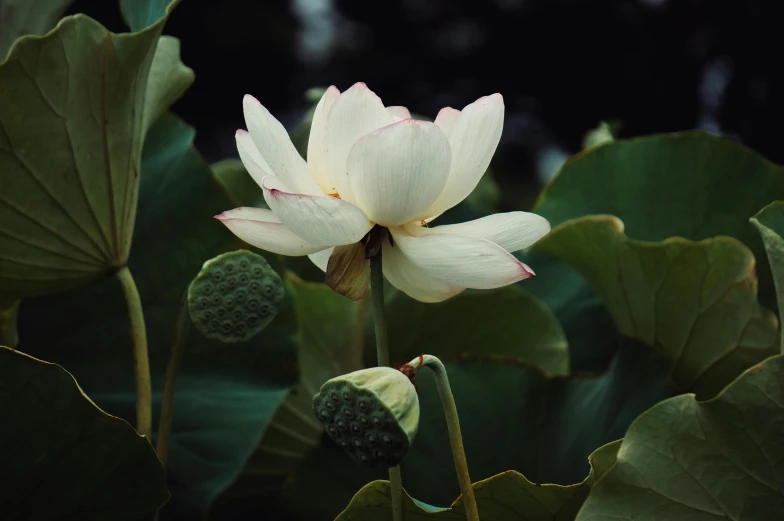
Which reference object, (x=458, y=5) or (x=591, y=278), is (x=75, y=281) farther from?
(x=458, y=5)

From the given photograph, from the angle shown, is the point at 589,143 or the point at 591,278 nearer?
the point at 591,278

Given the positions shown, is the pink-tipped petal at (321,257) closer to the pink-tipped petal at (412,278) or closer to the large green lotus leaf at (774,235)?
the pink-tipped petal at (412,278)

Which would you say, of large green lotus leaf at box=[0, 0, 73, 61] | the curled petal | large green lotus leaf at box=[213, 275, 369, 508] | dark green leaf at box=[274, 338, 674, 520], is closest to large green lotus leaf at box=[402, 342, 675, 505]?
dark green leaf at box=[274, 338, 674, 520]

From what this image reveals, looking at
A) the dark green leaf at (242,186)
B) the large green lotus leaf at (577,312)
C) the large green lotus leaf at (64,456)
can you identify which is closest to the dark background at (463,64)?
the large green lotus leaf at (577,312)

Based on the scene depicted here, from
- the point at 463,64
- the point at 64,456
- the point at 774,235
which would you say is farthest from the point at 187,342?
the point at 463,64

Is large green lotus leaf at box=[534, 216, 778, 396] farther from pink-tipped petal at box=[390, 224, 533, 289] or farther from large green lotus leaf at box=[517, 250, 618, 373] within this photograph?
pink-tipped petal at box=[390, 224, 533, 289]

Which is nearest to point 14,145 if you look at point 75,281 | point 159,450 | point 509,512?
point 75,281
